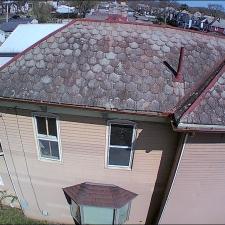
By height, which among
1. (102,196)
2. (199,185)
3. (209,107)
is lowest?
(102,196)

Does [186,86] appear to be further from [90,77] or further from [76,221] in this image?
[76,221]

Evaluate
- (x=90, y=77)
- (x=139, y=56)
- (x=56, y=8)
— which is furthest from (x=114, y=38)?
(x=56, y=8)

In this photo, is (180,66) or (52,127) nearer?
(180,66)

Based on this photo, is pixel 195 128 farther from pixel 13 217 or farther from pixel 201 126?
pixel 13 217

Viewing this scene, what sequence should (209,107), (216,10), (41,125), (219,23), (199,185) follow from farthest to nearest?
(219,23), (216,10), (41,125), (199,185), (209,107)

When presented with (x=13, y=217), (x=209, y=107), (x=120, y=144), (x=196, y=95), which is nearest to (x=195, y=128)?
(x=209, y=107)

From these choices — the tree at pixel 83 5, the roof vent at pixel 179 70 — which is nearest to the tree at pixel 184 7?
the roof vent at pixel 179 70
